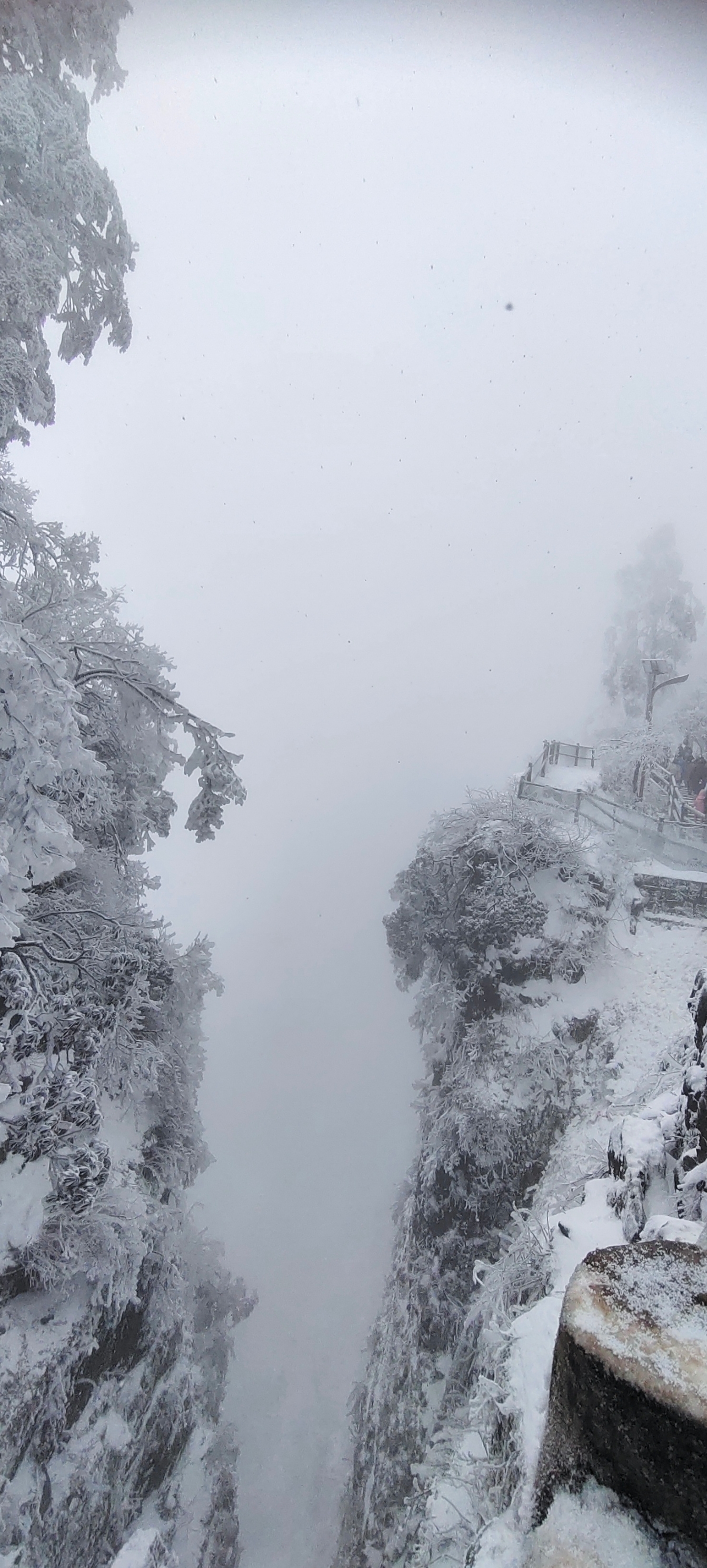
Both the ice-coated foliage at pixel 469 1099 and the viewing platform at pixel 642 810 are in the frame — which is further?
the viewing platform at pixel 642 810

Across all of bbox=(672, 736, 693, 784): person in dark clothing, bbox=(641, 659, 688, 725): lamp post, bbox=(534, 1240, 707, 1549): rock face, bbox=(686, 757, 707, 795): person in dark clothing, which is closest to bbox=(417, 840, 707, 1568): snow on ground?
bbox=(534, 1240, 707, 1549): rock face

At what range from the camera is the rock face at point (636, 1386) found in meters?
2.94

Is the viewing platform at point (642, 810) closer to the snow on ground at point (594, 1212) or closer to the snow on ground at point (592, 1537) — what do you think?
the snow on ground at point (594, 1212)

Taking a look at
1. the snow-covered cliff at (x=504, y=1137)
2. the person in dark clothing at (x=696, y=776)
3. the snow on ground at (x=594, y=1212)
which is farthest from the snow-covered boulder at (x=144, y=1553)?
the person in dark clothing at (x=696, y=776)

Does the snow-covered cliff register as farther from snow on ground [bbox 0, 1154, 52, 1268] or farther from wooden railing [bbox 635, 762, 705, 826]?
snow on ground [bbox 0, 1154, 52, 1268]

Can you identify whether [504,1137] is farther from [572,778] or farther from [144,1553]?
[572,778]

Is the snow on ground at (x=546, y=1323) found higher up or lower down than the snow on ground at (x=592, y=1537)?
lower down

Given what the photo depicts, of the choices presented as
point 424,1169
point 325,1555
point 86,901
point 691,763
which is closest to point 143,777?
point 86,901

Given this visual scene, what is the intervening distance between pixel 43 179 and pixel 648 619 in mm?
34794

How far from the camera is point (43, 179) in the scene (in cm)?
677

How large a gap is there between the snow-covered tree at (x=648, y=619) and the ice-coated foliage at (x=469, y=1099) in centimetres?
2237

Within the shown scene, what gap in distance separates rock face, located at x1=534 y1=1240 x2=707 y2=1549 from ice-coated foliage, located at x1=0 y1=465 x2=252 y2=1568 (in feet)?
14.0

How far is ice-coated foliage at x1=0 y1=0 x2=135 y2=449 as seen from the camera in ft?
20.5

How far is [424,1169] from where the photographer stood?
12398 mm
